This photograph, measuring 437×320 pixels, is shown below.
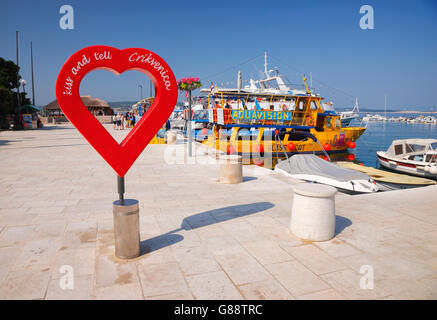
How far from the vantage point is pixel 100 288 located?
11.5 feet

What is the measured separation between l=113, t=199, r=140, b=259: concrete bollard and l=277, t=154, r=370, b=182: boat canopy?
925cm

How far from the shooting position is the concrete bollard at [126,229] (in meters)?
4.14

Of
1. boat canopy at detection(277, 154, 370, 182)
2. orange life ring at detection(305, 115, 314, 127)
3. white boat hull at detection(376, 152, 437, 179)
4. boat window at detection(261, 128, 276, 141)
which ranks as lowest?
white boat hull at detection(376, 152, 437, 179)

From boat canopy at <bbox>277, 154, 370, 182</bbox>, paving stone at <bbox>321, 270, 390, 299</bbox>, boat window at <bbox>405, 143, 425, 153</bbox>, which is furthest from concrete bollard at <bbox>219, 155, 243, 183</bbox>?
boat window at <bbox>405, 143, 425, 153</bbox>

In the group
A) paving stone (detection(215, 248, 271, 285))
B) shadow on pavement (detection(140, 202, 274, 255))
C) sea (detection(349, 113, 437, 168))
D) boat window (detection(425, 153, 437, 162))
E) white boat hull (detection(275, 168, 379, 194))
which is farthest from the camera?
sea (detection(349, 113, 437, 168))

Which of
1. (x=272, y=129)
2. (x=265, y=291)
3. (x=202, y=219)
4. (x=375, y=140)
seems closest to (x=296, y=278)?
(x=265, y=291)

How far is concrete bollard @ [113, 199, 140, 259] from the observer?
4.14 metres

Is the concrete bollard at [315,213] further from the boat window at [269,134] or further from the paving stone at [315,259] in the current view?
the boat window at [269,134]

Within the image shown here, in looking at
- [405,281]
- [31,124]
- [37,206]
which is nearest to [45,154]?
[37,206]

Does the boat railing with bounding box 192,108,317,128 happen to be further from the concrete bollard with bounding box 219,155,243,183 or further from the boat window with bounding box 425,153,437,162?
the concrete bollard with bounding box 219,155,243,183

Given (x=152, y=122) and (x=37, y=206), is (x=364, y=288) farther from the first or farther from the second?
(x=37, y=206)

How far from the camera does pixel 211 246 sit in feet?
15.5

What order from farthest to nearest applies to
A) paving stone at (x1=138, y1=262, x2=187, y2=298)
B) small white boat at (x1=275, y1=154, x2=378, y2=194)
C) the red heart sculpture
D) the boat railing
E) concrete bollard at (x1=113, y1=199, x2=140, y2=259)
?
1. the boat railing
2. small white boat at (x1=275, y1=154, x2=378, y2=194)
3. concrete bollard at (x1=113, y1=199, x2=140, y2=259)
4. the red heart sculpture
5. paving stone at (x1=138, y1=262, x2=187, y2=298)
